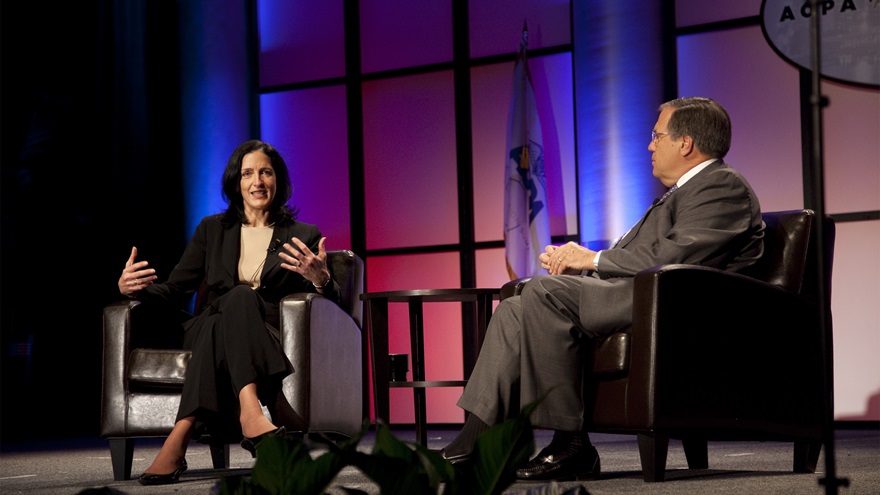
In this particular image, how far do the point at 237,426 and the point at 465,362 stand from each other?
11.0ft

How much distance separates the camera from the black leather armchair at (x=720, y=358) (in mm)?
2482

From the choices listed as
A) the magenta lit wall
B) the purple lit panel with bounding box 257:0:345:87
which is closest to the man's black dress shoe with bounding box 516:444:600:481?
the magenta lit wall

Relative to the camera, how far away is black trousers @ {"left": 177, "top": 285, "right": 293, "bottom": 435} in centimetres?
291

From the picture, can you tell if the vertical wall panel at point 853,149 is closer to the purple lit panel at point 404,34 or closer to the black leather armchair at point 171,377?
the purple lit panel at point 404,34

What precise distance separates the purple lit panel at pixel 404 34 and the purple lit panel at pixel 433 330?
4.23ft

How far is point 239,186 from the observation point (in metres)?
3.58

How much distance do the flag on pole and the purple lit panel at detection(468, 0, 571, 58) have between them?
0.26 metres

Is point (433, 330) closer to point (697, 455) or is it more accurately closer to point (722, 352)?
point (697, 455)

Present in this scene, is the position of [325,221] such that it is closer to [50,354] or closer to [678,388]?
[50,354]

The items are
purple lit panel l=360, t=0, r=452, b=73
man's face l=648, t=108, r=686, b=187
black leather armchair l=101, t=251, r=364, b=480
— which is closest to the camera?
man's face l=648, t=108, r=686, b=187

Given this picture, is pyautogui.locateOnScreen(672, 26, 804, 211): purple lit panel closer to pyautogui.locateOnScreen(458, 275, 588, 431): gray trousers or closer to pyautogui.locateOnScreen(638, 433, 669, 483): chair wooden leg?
pyautogui.locateOnScreen(458, 275, 588, 431): gray trousers

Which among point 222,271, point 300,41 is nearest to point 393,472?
point 222,271

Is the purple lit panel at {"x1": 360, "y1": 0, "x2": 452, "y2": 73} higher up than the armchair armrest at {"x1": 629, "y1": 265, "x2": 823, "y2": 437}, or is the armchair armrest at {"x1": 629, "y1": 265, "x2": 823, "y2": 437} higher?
the purple lit panel at {"x1": 360, "y1": 0, "x2": 452, "y2": 73}

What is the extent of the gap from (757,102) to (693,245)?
11.1ft
